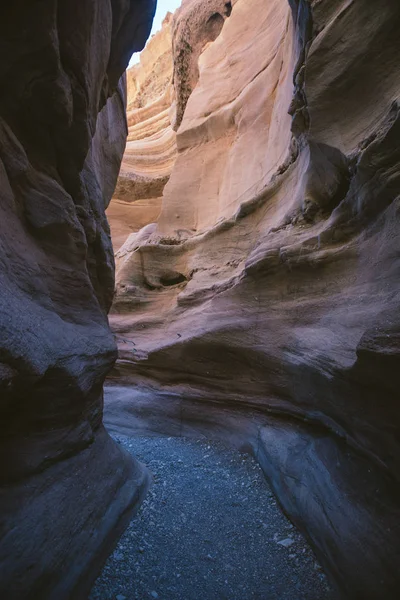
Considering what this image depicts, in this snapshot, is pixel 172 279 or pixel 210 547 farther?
pixel 172 279

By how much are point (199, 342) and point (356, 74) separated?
4.03 meters

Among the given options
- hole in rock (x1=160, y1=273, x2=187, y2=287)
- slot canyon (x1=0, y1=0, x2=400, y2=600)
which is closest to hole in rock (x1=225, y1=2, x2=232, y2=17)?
slot canyon (x1=0, y1=0, x2=400, y2=600)

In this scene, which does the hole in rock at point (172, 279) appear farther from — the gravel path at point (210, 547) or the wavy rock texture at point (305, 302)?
the gravel path at point (210, 547)

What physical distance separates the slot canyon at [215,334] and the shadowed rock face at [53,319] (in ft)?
0.05

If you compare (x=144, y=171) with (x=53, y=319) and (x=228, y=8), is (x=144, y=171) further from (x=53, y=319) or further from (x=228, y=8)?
(x=53, y=319)

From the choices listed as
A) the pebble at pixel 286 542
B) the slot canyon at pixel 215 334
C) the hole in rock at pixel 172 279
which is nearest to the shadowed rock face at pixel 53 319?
the slot canyon at pixel 215 334

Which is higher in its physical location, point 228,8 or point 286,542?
point 228,8

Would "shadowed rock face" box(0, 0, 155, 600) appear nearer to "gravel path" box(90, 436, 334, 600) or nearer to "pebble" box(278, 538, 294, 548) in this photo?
"gravel path" box(90, 436, 334, 600)

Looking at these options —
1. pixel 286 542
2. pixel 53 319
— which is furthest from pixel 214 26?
pixel 286 542

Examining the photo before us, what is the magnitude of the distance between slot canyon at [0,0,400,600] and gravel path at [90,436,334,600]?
4cm

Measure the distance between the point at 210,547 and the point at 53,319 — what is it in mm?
2431

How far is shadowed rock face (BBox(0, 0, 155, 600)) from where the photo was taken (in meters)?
2.29

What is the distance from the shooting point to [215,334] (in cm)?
557

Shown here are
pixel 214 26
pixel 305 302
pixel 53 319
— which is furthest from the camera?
pixel 214 26
